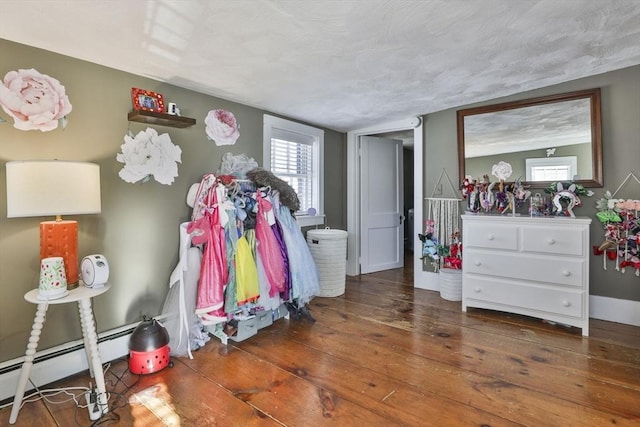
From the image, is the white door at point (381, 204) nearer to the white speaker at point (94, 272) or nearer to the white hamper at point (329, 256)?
the white hamper at point (329, 256)

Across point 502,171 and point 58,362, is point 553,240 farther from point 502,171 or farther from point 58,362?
point 58,362

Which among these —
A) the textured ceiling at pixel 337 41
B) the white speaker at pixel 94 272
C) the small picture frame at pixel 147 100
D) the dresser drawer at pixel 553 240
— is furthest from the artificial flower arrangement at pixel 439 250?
the white speaker at pixel 94 272

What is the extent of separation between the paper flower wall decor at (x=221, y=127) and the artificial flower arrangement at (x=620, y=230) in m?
3.45

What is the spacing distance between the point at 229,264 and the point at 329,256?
A: 56.2 inches

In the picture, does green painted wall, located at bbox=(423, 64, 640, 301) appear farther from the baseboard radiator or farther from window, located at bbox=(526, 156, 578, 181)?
the baseboard radiator

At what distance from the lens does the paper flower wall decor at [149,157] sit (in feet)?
7.57

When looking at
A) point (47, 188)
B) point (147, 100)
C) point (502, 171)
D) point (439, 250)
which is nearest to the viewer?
point (47, 188)

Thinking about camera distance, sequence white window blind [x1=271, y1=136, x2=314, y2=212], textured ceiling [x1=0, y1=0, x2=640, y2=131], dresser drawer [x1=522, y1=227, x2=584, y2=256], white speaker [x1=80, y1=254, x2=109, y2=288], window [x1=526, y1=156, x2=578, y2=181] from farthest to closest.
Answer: white window blind [x1=271, y1=136, x2=314, y2=212], window [x1=526, y1=156, x2=578, y2=181], dresser drawer [x1=522, y1=227, x2=584, y2=256], white speaker [x1=80, y1=254, x2=109, y2=288], textured ceiling [x1=0, y1=0, x2=640, y2=131]

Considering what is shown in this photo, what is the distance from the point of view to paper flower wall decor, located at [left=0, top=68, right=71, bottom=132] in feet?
5.96

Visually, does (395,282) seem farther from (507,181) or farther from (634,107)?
(634,107)

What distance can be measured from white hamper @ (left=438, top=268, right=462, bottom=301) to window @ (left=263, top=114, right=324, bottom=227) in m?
1.67

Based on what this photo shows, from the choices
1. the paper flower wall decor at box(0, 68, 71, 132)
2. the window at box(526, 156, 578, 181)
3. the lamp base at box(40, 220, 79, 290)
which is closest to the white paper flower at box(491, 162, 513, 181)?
the window at box(526, 156, 578, 181)

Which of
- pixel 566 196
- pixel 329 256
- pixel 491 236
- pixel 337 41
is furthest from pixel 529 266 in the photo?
pixel 337 41

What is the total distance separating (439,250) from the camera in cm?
370
